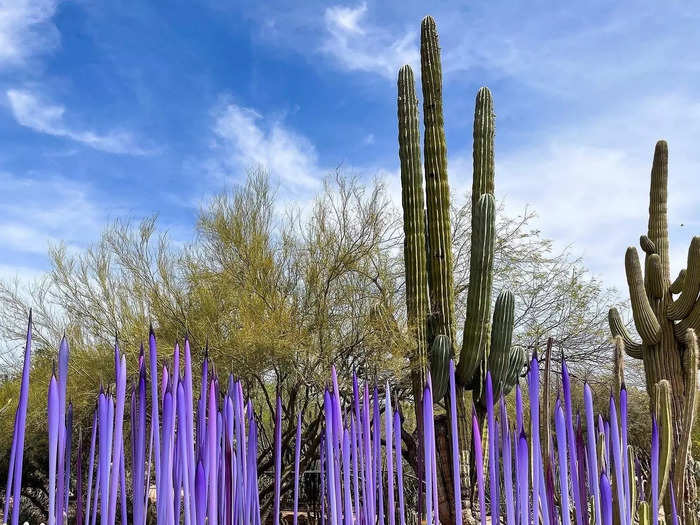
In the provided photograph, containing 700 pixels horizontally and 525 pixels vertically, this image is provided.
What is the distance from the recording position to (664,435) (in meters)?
2.03

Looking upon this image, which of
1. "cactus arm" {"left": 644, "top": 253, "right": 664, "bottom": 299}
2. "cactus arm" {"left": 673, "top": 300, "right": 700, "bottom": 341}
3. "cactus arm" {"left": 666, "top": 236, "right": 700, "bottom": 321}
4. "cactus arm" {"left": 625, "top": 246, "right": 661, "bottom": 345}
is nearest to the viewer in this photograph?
"cactus arm" {"left": 666, "top": 236, "right": 700, "bottom": 321}

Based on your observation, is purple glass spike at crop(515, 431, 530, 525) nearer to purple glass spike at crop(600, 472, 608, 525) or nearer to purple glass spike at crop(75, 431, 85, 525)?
purple glass spike at crop(600, 472, 608, 525)

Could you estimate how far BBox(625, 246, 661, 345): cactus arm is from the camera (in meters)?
6.65

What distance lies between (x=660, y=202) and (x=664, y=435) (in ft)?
19.1

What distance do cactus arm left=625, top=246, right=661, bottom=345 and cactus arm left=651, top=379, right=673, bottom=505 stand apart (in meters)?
4.63

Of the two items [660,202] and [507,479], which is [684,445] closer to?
[507,479]

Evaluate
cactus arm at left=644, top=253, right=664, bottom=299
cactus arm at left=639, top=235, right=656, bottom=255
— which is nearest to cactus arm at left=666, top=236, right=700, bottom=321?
cactus arm at left=644, top=253, right=664, bottom=299

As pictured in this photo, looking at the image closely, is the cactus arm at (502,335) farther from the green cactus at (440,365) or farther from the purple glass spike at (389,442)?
the purple glass spike at (389,442)

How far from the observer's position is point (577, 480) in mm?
1165

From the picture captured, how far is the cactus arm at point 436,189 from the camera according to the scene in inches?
265

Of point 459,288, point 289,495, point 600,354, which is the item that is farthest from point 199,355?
point 600,354

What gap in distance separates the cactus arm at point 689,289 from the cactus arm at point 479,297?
178 cm

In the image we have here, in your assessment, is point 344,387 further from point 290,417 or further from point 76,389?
point 76,389

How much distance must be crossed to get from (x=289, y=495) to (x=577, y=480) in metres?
7.15
